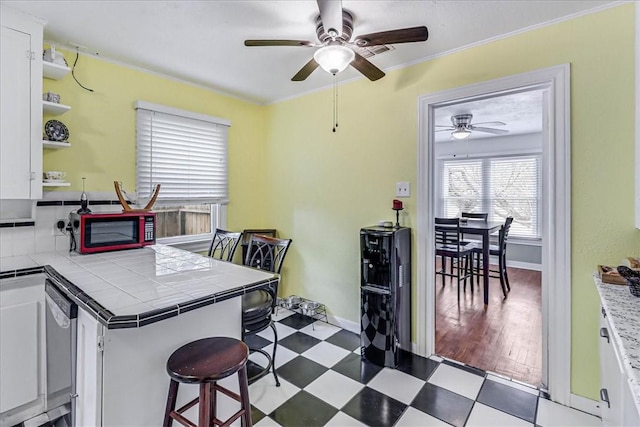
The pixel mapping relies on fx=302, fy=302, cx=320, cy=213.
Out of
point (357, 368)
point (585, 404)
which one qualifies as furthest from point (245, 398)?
point (585, 404)

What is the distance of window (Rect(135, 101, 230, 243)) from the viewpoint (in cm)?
269

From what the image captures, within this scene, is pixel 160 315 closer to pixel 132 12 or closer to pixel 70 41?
pixel 132 12

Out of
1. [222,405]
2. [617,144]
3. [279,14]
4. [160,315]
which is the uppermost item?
[279,14]

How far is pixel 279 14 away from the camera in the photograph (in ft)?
6.03

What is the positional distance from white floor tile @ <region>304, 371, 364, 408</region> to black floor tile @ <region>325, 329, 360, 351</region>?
16.4 inches

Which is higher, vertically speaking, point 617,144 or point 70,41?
point 70,41

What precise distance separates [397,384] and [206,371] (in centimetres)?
148

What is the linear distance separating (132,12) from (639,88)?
2.87 meters

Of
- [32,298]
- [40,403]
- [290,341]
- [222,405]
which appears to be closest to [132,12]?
[32,298]

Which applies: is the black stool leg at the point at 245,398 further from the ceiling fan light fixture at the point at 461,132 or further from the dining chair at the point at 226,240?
the ceiling fan light fixture at the point at 461,132

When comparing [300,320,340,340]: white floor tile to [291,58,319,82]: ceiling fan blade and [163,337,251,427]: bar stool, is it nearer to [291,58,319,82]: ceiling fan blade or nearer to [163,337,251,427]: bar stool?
[163,337,251,427]: bar stool

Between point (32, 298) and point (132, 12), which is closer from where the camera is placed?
point (32, 298)

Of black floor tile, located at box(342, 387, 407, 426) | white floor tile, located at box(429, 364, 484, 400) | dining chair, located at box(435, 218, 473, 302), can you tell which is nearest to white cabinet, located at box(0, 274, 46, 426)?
black floor tile, located at box(342, 387, 407, 426)

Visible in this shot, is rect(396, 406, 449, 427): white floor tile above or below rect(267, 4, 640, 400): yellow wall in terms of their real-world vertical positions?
below
